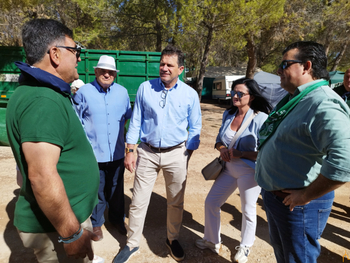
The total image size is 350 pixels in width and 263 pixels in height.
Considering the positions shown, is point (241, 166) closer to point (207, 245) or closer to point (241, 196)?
point (241, 196)

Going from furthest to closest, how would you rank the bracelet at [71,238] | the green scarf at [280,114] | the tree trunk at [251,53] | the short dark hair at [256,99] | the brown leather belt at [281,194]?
1. the tree trunk at [251,53]
2. the short dark hair at [256,99]
3. the brown leather belt at [281,194]
4. the green scarf at [280,114]
5. the bracelet at [71,238]

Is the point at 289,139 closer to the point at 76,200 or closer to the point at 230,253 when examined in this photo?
the point at 76,200

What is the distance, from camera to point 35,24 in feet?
4.79

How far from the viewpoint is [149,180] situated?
277cm

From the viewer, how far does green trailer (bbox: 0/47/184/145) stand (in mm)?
6961

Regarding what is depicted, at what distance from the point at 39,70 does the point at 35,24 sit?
0.34m

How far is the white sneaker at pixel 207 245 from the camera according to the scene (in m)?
2.89

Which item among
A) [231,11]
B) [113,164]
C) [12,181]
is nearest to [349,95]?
[113,164]

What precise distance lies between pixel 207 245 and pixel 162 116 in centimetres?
164

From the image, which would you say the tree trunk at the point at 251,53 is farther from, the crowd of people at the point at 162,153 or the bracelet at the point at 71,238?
the bracelet at the point at 71,238

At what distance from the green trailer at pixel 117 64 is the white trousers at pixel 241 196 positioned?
4.76 meters

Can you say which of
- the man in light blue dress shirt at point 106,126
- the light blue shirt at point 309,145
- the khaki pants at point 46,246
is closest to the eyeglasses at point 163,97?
the man in light blue dress shirt at point 106,126

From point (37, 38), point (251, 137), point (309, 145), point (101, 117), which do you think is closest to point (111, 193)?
point (101, 117)

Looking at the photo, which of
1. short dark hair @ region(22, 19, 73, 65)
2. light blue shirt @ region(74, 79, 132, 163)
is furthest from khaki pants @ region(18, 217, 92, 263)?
light blue shirt @ region(74, 79, 132, 163)
